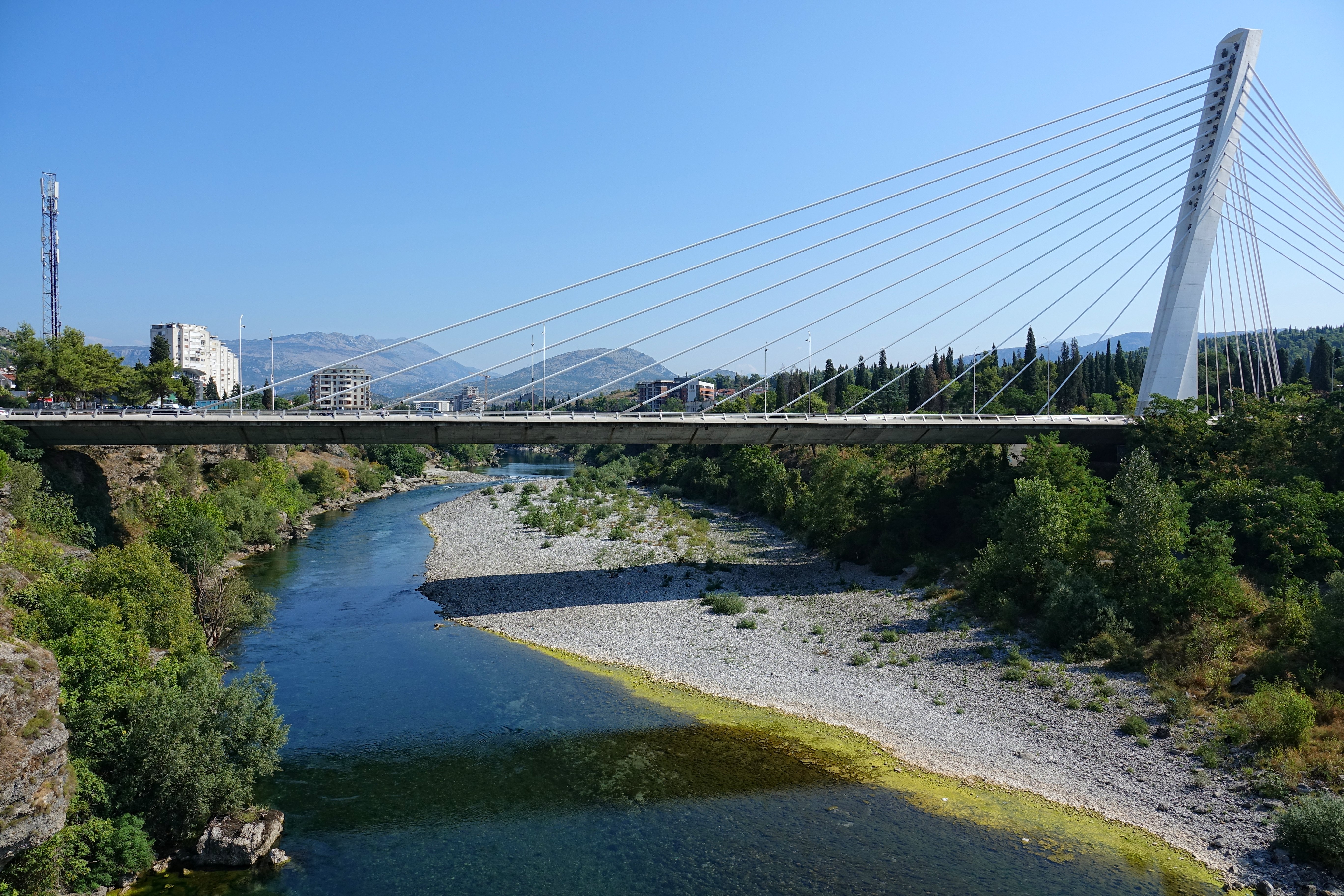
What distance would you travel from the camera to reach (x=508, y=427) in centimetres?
3173

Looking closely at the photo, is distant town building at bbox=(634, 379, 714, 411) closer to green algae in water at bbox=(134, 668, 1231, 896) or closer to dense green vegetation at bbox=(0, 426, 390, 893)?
dense green vegetation at bbox=(0, 426, 390, 893)

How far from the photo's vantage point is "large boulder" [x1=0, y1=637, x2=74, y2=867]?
11500mm

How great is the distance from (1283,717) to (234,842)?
22270 mm

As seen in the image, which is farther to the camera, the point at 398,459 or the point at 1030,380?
the point at 398,459

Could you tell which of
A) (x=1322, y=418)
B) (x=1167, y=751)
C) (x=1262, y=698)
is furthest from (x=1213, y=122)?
(x=1167, y=751)

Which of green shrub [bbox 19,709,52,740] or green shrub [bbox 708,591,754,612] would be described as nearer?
green shrub [bbox 19,709,52,740]

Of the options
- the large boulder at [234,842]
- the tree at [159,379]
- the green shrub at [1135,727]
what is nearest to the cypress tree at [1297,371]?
the green shrub at [1135,727]

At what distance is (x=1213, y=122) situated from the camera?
32219 millimetres

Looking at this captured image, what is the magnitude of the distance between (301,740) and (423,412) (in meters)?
15.7

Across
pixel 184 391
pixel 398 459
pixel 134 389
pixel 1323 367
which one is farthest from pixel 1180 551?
pixel 398 459

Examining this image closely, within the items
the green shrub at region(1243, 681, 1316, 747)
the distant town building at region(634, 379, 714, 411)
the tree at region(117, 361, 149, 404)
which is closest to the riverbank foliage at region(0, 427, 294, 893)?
the tree at region(117, 361, 149, 404)

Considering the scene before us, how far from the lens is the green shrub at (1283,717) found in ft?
56.2

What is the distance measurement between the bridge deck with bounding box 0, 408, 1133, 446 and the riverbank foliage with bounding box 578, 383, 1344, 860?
152 inches

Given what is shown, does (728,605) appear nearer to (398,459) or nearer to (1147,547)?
(1147,547)
